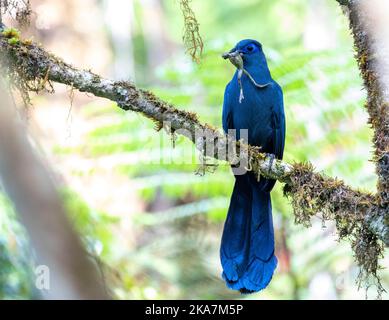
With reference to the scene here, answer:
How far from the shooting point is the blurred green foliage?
507 centimetres

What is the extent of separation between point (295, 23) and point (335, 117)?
20.2 feet

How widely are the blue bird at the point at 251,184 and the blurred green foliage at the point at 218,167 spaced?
680mm

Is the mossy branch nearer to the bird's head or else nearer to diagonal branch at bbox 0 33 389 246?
diagonal branch at bbox 0 33 389 246

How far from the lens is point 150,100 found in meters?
3.21

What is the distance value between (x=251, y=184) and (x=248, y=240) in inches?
15.3

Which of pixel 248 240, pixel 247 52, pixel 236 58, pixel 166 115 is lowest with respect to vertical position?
pixel 248 240

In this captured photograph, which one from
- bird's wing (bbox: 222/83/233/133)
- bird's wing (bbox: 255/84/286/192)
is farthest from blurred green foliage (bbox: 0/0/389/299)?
bird's wing (bbox: 255/84/286/192)

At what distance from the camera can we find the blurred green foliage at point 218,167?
507 centimetres

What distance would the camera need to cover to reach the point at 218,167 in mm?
5266

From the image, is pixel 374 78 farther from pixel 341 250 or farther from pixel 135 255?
pixel 135 255

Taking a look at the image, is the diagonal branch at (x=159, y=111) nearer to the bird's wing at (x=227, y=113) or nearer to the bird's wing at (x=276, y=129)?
the bird's wing at (x=276, y=129)

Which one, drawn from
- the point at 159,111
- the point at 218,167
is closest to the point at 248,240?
the point at 159,111

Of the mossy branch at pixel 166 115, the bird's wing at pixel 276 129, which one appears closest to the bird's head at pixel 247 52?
the bird's wing at pixel 276 129

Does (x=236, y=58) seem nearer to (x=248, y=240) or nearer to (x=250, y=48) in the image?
(x=250, y=48)
